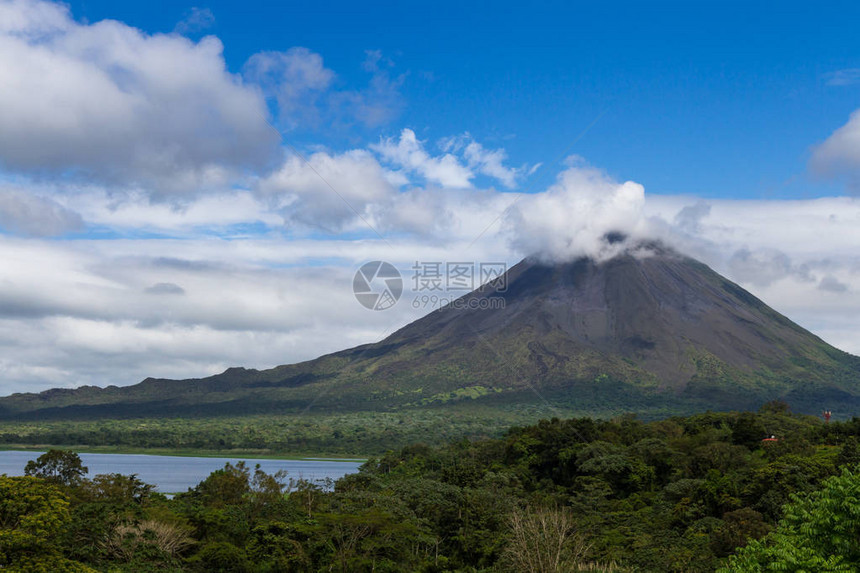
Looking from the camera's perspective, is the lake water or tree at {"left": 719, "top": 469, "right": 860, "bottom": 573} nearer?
tree at {"left": 719, "top": 469, "right": 860, "bottom": 573}

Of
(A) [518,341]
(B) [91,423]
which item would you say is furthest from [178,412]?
(A) [518,341]

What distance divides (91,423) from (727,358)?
121 metres

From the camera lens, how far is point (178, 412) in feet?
510

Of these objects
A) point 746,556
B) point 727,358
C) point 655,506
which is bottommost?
point 655,506

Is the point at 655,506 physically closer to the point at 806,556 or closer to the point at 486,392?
the point at 806,556

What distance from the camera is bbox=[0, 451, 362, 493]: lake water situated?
246ft

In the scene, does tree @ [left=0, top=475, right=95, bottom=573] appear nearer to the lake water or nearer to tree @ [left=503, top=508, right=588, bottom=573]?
tree @ [left=503, top=508, right=588, bottom=573]

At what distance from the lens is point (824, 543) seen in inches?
503

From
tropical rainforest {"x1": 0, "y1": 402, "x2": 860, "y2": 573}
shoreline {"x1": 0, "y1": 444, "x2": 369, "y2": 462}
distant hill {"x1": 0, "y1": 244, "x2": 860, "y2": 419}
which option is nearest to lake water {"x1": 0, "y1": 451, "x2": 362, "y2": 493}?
shoreline {"x1": 0, "y1": 444, "x2": 369, "y2": 462}


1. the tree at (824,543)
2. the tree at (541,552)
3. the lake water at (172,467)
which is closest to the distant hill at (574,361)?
the lake water at (172,467)

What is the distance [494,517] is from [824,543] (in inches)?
809

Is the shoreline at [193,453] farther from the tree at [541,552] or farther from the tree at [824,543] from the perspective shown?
the tree at [824,543]

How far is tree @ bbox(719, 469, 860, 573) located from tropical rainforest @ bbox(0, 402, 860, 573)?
0.10ft

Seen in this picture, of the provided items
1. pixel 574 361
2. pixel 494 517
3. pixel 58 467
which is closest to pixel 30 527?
pixel 494 517
